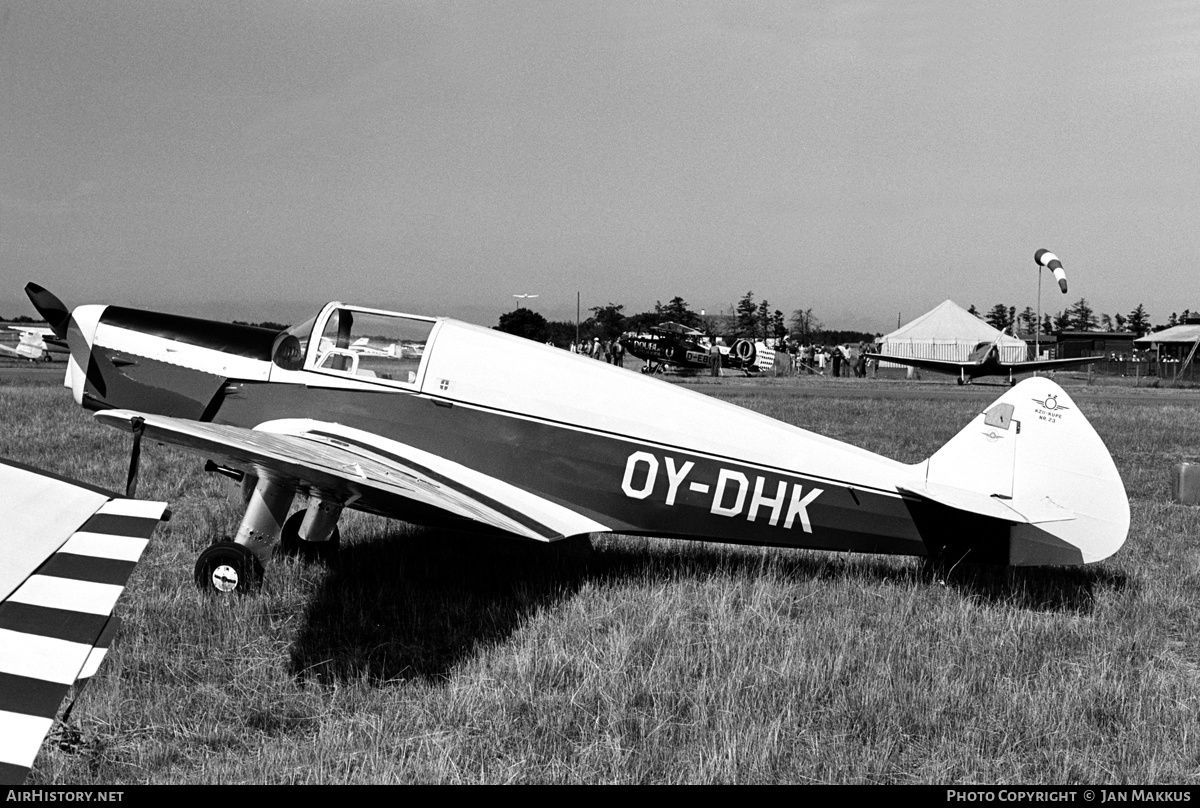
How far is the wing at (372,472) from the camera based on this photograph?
3.76 m

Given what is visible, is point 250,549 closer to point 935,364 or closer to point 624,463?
point 624,463

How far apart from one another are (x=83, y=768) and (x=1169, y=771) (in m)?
3.75

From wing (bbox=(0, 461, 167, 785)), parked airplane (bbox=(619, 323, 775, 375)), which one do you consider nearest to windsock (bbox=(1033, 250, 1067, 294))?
parked airplane (bbox=(619, 323, 775, 375))

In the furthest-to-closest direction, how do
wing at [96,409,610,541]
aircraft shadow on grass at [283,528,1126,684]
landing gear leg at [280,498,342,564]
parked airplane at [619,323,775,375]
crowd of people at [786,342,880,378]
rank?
crowd of people at [786,342,880,378]
parked airplane at [619,323,775,375]
landing gear leg at [280,498,342,564]
aircraft shadow on grass at [283,528,1126,684]
wing at [96,409,610,541]

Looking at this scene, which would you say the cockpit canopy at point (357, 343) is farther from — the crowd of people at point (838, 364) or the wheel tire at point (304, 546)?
the crowd of people at point (838, 364)

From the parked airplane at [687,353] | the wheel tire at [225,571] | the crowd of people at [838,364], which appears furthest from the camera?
the crowd of people at [838,364]

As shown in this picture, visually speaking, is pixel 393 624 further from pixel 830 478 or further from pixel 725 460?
pixel 830 478

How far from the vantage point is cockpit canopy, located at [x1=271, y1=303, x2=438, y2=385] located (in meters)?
5.52

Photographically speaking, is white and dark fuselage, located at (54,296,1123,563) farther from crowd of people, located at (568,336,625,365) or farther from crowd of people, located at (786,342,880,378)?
crowd of people, located at (786,342,880,378)

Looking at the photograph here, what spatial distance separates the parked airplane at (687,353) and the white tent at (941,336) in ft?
24.7

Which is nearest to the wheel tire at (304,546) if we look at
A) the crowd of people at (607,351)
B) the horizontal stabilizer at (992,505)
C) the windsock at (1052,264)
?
the horizontal stabilizer at (992,505)

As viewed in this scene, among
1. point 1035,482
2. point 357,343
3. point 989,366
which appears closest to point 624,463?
point 357,343

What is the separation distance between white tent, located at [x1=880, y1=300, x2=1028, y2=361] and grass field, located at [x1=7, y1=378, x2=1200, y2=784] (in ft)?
109

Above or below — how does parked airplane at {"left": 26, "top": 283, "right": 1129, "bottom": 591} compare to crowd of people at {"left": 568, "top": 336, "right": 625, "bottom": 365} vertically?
below
